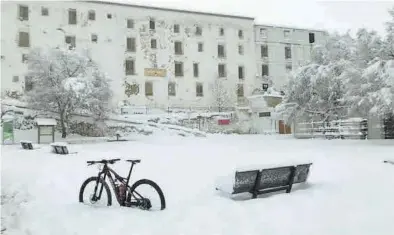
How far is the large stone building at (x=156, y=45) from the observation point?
32.8 m

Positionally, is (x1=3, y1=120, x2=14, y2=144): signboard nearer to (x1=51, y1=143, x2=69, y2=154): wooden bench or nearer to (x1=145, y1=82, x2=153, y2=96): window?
(x1=51, y1=143, x2=69, y2=154): wooden bench

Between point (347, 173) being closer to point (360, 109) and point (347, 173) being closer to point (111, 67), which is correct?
point (360, 109)

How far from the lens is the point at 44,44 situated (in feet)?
108

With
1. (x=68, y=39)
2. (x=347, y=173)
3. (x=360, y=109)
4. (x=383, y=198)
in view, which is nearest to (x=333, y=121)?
(x=360, y=109)

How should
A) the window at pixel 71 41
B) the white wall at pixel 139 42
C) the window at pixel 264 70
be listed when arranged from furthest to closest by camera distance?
the window at pixel 264 70 < the window at pixel 71 41 < the white wall at pixel 139 42

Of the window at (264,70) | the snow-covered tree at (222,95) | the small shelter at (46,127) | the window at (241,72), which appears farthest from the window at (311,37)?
the small shelter at (46,127)

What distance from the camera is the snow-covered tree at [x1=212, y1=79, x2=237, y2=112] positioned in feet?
122

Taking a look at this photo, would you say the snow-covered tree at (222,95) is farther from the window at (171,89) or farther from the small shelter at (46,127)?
the small shelter at (46,127)

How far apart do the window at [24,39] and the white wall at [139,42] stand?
1.11 ft

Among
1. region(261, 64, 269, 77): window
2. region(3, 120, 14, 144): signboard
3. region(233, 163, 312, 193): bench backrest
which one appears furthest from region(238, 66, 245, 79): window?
region(233, 163, 312, 193): bench backrest

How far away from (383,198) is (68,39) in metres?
31.0

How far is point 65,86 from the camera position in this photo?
22859 mm

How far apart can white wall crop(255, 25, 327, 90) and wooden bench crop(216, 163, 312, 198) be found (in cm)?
3318

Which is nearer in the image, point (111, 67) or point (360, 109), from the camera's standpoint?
point (360, 109)
